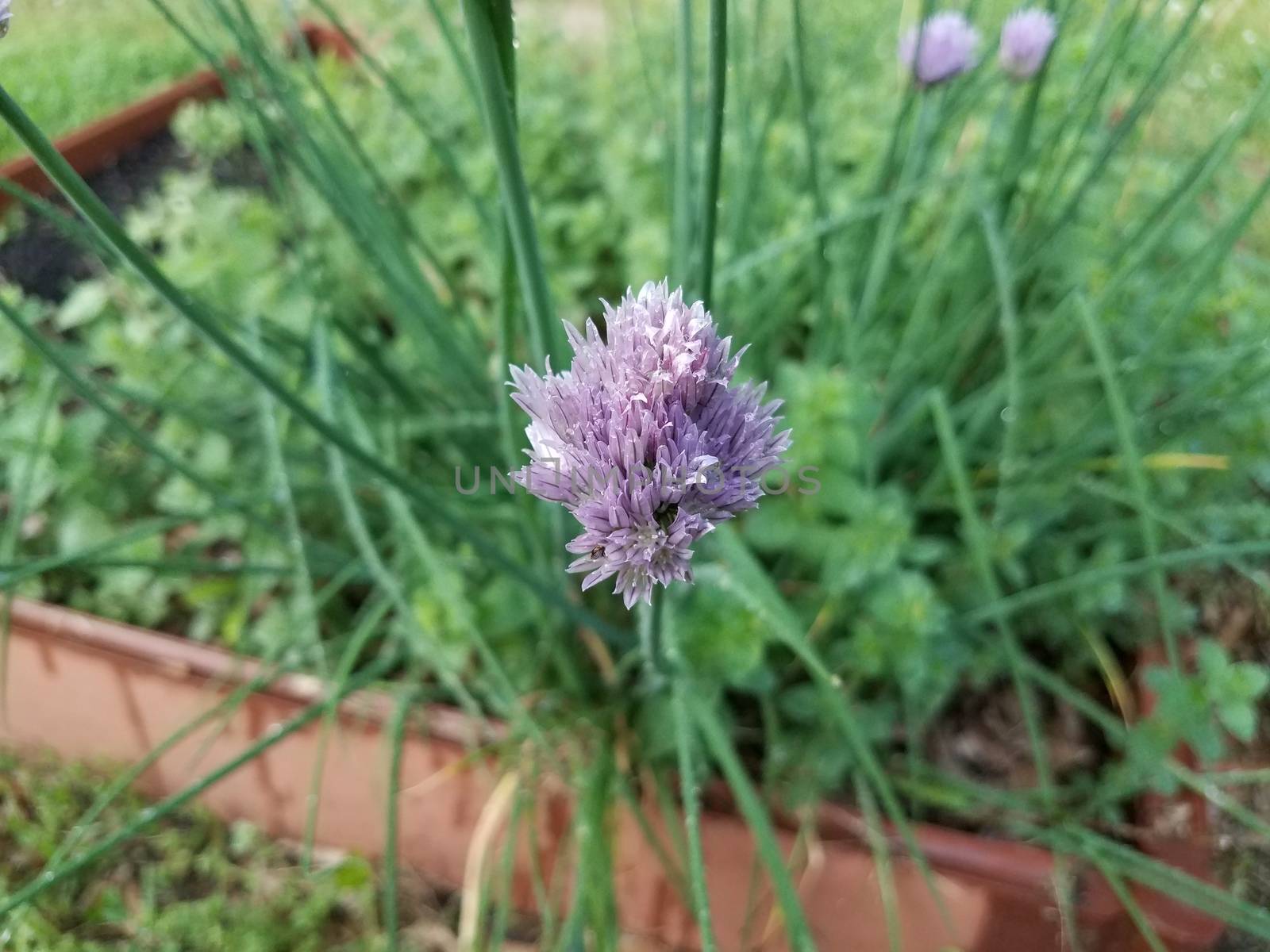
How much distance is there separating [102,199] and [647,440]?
121 cm

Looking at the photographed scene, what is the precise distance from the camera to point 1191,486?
2.70ft

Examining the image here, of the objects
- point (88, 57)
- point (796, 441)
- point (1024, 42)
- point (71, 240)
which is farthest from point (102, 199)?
point (1024, 42)

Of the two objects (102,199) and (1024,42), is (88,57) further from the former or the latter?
(1024,42)

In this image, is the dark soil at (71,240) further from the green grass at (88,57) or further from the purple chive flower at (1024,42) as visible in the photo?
the purple chive flower at (1024,42)

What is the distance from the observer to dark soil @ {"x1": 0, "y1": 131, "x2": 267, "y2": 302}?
3.68ft

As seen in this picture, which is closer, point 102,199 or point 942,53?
point 942,53

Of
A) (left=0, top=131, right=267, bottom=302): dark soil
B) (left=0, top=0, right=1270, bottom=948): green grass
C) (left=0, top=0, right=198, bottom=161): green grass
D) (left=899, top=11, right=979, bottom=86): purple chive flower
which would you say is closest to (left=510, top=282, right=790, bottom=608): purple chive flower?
(left=0, top=0, right=1270, bottom=948): green grass

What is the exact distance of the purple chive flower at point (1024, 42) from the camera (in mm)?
638

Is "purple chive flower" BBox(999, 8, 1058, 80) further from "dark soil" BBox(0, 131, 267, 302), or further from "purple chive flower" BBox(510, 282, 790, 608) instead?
"dark soil" BBox(0, 131, 267, 302)

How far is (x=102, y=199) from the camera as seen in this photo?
115 centimetres

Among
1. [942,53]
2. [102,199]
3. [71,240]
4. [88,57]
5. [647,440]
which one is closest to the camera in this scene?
[647,440]

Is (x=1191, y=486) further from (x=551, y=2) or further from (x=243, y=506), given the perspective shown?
(x=551, y=2)

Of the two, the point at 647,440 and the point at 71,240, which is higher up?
the point at 71,240

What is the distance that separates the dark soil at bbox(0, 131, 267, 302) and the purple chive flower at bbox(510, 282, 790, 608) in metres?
0.98
